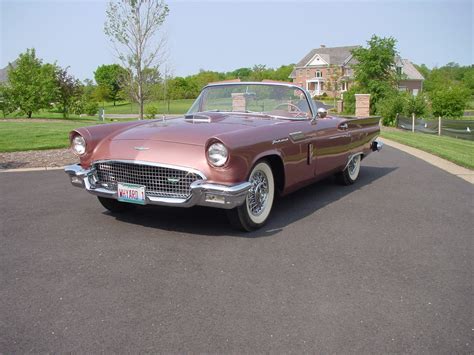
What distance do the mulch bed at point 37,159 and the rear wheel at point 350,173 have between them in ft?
16.8

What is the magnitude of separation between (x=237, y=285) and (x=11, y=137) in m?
10.8

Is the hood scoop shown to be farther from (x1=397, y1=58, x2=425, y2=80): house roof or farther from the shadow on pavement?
(x1=397, y1=58, x2=425, y2=80): house roof

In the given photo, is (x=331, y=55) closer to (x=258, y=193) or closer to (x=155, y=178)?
(x=258, y=193)

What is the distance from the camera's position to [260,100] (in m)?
5.75

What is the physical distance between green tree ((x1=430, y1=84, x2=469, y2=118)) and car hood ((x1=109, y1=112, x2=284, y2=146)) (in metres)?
28.4

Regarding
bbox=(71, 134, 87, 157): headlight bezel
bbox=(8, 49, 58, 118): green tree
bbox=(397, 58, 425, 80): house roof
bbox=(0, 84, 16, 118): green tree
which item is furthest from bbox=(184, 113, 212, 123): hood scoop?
bbox=(397, 58, 425, 80): house roof

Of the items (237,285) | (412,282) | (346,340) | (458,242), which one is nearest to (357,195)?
(458,242)

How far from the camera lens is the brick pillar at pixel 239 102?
5789 mm

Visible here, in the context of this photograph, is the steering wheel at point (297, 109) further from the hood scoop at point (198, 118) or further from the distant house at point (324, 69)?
the distant house at point (324, 69)

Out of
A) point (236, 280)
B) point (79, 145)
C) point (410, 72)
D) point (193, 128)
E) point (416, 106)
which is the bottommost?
point (236, 280)

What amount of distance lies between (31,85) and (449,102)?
83.0 ft

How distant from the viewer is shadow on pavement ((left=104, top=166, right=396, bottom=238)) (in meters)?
4.59

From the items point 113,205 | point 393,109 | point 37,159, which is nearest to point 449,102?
point 393,109

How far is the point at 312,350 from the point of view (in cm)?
248
